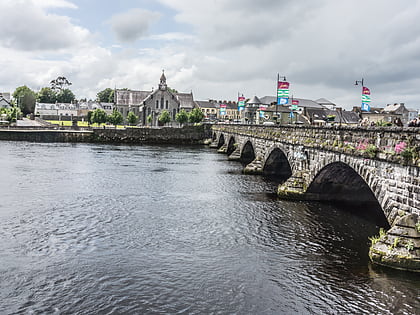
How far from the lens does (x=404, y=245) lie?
15844mm

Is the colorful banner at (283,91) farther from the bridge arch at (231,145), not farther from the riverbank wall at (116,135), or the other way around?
the riverbank wall at (116,135)

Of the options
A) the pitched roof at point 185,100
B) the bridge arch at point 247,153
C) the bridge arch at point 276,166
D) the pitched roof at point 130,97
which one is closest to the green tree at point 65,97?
the pitched roof at point 130,97

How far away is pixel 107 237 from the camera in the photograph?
20422mm

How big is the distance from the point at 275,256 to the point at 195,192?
52.8 ft

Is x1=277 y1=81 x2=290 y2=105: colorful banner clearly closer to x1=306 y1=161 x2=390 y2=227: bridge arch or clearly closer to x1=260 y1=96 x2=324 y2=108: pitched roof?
x1=306 y1=161 x2=390 y2=227: bridge arch

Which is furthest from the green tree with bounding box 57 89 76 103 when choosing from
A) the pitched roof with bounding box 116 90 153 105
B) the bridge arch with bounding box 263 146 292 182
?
the bridge arch with bounding box 263 146 292 182

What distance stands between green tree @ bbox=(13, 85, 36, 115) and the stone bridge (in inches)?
6556

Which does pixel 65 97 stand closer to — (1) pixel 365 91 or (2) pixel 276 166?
(2) pixel 276 166

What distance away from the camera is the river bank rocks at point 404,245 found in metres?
15.7

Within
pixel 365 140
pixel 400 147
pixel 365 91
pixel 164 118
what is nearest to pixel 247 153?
pixel 365 91

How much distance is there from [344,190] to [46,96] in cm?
18768

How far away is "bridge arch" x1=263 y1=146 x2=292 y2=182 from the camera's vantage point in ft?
138

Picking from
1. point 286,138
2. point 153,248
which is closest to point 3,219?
point 153,248

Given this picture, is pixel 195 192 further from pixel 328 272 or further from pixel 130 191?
pixel 328 272
